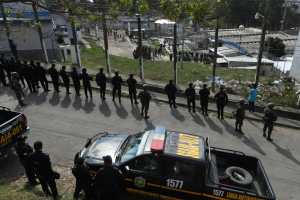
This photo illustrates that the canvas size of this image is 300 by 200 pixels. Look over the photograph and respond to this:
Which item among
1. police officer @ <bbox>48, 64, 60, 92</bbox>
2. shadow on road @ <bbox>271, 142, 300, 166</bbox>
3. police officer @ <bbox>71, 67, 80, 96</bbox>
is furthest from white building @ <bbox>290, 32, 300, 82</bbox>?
police officer @ <bbox>48, 64, 60, 92</bbox>

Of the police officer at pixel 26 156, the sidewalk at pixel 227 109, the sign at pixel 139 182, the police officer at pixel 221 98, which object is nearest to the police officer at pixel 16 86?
the sidewalk at pixel 227 109

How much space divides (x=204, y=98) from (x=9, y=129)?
776 cm

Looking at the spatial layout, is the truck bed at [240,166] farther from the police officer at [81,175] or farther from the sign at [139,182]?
the police officer at [81,175]

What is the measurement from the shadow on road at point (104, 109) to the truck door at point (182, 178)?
6935 mm

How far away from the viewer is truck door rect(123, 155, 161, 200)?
7.76 metres

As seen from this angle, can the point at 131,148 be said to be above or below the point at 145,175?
above

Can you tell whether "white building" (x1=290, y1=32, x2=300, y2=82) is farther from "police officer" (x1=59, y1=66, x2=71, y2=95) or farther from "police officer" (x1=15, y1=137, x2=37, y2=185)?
"police officer" (x1=15, y1=137, x2=37, y2=185)

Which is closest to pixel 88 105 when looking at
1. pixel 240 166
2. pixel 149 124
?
pixel 149 124

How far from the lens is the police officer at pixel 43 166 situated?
25.7 feet

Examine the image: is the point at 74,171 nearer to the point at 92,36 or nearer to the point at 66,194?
the point at 66,194

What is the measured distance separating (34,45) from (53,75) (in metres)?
14.5

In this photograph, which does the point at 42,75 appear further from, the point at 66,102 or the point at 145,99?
the point at 145,99

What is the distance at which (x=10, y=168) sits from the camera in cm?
1011

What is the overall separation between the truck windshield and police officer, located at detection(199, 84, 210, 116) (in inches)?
226
